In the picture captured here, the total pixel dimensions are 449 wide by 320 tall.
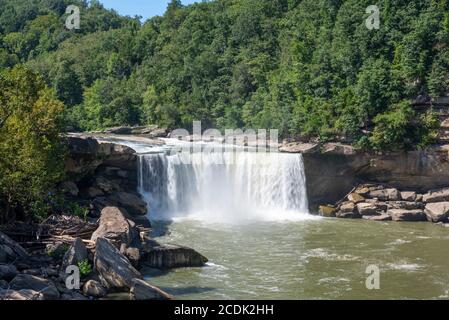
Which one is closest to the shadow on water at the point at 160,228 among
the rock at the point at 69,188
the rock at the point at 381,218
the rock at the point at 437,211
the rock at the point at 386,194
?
the rock at the point at 69,188

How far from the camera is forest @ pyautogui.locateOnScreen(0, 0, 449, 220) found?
21.0 metres

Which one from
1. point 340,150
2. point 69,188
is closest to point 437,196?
point 340,150

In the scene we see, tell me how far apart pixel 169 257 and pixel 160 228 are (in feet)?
20.2

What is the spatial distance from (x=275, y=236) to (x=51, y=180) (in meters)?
9.26

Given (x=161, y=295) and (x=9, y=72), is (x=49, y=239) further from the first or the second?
(x=9, y=72)

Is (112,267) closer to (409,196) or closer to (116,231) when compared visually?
(116,231)

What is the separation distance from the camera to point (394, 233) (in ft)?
80.4

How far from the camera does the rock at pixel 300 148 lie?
29562 millimetres

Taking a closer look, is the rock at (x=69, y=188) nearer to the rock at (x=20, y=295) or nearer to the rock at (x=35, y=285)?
the rock at (x=35, y=285)

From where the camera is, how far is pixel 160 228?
24.3 meters

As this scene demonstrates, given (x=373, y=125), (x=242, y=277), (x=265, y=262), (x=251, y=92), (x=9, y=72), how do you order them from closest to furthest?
(x=242, y=277), (x=265, y=262), (x=9, y=72), (x=373, y=125), (x=251, y=92)

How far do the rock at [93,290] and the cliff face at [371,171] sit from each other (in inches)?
637

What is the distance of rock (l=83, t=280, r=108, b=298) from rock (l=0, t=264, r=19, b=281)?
185 centimetres
